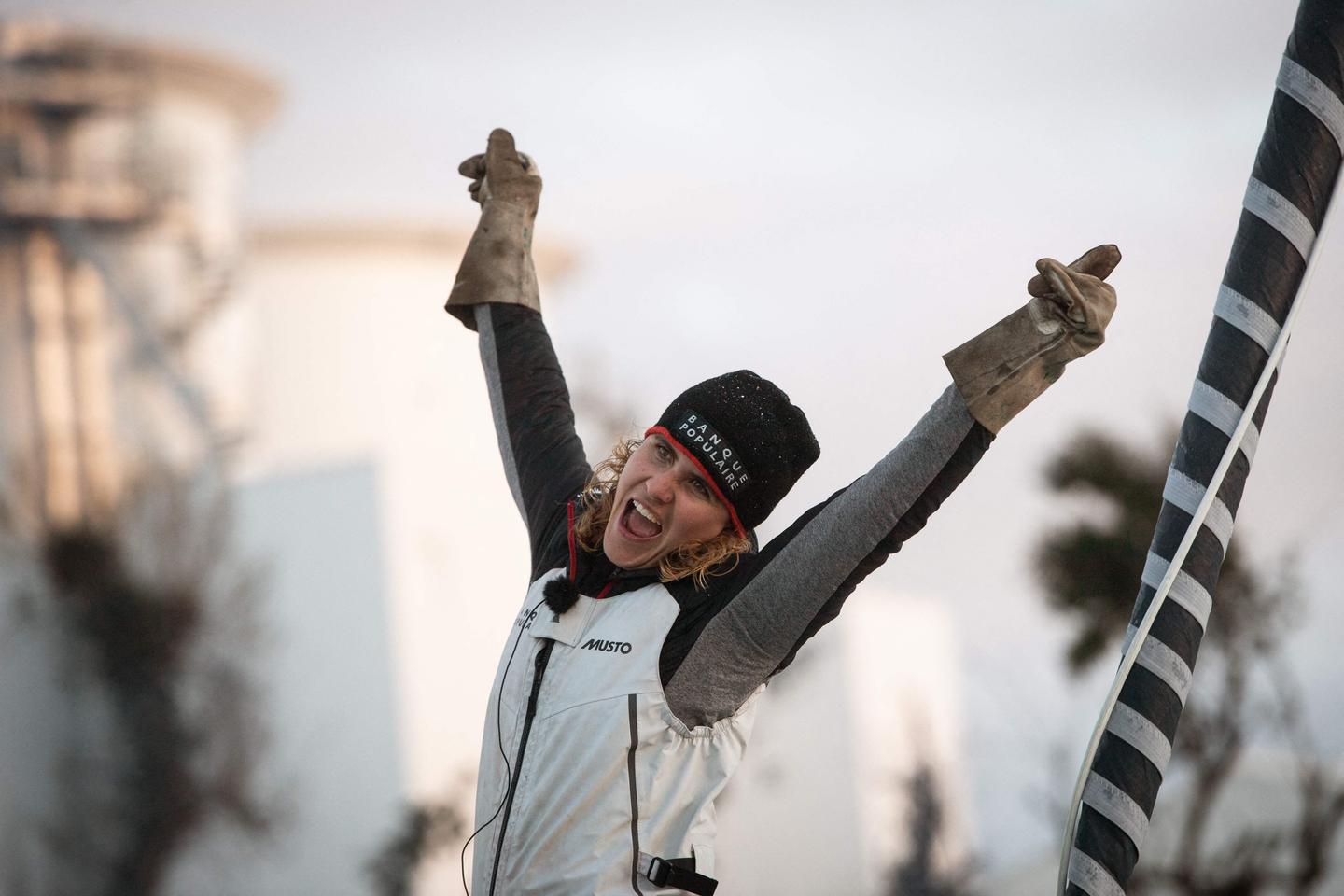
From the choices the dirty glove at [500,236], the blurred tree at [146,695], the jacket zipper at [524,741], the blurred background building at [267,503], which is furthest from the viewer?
the blurred background building at [267,503]

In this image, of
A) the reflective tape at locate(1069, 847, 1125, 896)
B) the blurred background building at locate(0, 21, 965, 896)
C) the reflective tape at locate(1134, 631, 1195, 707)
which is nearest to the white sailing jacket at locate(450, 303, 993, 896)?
the reflective tape at locate(1134, 631, 1195, 707)

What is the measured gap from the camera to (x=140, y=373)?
14734 mm

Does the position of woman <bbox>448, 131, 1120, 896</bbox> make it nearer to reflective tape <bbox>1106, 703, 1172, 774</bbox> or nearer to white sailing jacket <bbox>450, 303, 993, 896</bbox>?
white sailing jacket <bbox>450, 303, 993, 896</bbox>

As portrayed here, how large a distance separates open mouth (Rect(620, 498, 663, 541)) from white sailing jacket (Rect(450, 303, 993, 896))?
0.17 ft

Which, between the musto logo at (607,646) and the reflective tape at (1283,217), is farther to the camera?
the musto logo at (607,646)

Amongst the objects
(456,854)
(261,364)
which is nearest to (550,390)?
(456,854)

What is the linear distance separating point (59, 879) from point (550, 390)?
1333 cm

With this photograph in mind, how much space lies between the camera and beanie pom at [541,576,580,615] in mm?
1995

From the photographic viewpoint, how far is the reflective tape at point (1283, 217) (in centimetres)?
176

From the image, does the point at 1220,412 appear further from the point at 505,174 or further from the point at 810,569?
the point at 505,174

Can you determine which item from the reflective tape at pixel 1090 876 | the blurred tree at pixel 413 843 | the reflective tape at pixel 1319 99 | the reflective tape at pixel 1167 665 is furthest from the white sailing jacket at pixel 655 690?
the blurred tree at pixel 413 843

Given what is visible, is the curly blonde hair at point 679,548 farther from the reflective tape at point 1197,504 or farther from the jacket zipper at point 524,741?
the reflective tape at point 1197,504

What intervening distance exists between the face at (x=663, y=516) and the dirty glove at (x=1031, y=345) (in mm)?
414

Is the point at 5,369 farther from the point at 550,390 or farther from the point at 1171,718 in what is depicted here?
the point at 1171,718
